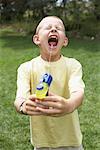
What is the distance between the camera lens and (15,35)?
1497 cm

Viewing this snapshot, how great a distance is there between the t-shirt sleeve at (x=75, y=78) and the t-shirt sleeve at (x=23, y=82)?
0.21 meters

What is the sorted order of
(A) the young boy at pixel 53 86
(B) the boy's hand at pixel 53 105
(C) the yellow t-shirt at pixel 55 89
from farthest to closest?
1. (C) the yellow t-shirt at pixel 55 89
2. (A) the young boy at pixel 53 86
3. (B) the boy's hand at pixel 53 105

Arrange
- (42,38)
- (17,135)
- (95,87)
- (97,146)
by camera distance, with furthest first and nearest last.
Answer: (95,87), (17,135), (97,146), (42,38)

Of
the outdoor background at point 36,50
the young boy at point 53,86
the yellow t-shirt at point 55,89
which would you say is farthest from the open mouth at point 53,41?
the outdoor background at point 36,50

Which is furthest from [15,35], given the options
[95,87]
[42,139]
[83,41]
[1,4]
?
[42,139]

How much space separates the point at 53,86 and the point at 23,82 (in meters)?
0.15

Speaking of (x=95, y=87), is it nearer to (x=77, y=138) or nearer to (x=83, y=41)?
(x=77, y=138)

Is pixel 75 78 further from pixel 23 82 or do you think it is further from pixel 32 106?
pixel 32 106

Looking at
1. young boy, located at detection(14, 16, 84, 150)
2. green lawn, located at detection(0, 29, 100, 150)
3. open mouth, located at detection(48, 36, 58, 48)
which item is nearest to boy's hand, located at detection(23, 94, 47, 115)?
young boy, located at detection(14, 16, 84, 150)

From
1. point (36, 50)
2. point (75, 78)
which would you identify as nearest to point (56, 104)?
point (75, 78)

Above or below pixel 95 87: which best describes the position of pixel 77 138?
above

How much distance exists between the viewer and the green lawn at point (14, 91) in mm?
4146

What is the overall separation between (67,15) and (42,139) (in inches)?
537

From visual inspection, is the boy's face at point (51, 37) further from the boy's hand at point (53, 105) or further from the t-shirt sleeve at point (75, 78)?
the boy's hand at point (53, 105)
